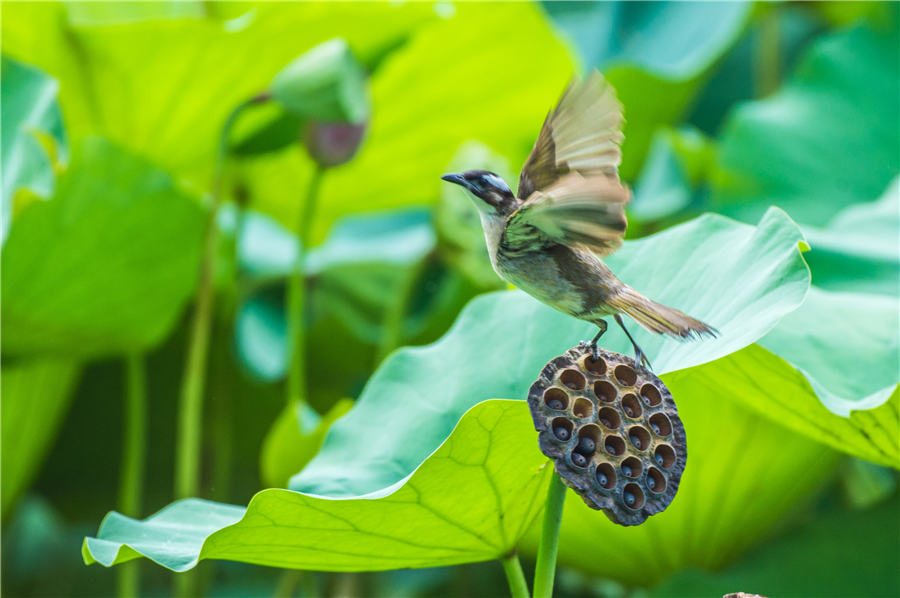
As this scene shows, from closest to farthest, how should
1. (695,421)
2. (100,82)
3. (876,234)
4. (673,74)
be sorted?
(695,421)
(876,234)
(100,82)
(673,74)

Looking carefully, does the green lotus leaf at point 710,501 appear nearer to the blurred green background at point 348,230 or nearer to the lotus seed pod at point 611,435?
the blurred green background at point 348,230

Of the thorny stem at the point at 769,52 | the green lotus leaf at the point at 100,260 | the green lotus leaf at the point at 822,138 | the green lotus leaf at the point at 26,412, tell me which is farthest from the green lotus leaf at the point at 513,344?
the thorny stem at the point at 769,52

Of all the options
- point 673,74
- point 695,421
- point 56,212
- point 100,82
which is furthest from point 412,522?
point 673,74

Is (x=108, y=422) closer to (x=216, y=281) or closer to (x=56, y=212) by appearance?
(x=216, y=281)

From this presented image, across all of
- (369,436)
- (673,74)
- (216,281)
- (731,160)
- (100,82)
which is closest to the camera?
(369,436)

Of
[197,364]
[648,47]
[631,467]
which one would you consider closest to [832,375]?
[631,467]

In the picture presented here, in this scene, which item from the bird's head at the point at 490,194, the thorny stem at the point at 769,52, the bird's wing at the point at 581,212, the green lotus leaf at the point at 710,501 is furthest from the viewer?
the thorny stem at the point at 769,52
